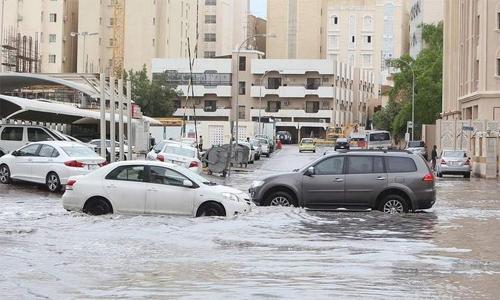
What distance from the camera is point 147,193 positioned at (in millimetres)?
19250

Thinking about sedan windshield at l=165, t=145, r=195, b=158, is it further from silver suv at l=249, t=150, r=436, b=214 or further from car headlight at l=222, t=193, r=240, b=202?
car headlight at l=222, t=193, r=240, b=202

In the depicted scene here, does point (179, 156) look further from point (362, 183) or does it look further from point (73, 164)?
point (362, 183)

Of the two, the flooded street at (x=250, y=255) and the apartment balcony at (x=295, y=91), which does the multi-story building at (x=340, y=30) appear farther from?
the flooded street at (x=250, y=255)

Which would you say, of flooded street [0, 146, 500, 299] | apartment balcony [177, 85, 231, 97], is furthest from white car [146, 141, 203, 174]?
apartment balcony [177, 85, 231, 97]

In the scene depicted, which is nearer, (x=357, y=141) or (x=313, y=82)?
(x=357, y=141)

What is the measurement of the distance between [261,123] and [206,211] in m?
78.4

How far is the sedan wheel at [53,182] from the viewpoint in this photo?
87.9ft

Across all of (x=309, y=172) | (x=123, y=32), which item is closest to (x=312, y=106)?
(x=123, y=32)

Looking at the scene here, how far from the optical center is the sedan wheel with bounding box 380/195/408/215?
21.6 m

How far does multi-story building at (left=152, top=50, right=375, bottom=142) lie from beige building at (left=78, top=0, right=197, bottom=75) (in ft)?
21.5

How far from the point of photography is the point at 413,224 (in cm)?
1955

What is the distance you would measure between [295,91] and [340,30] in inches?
1230

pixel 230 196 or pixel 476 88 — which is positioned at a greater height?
pixel 476 88

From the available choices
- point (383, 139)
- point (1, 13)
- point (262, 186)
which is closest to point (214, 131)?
point (383, 139)
